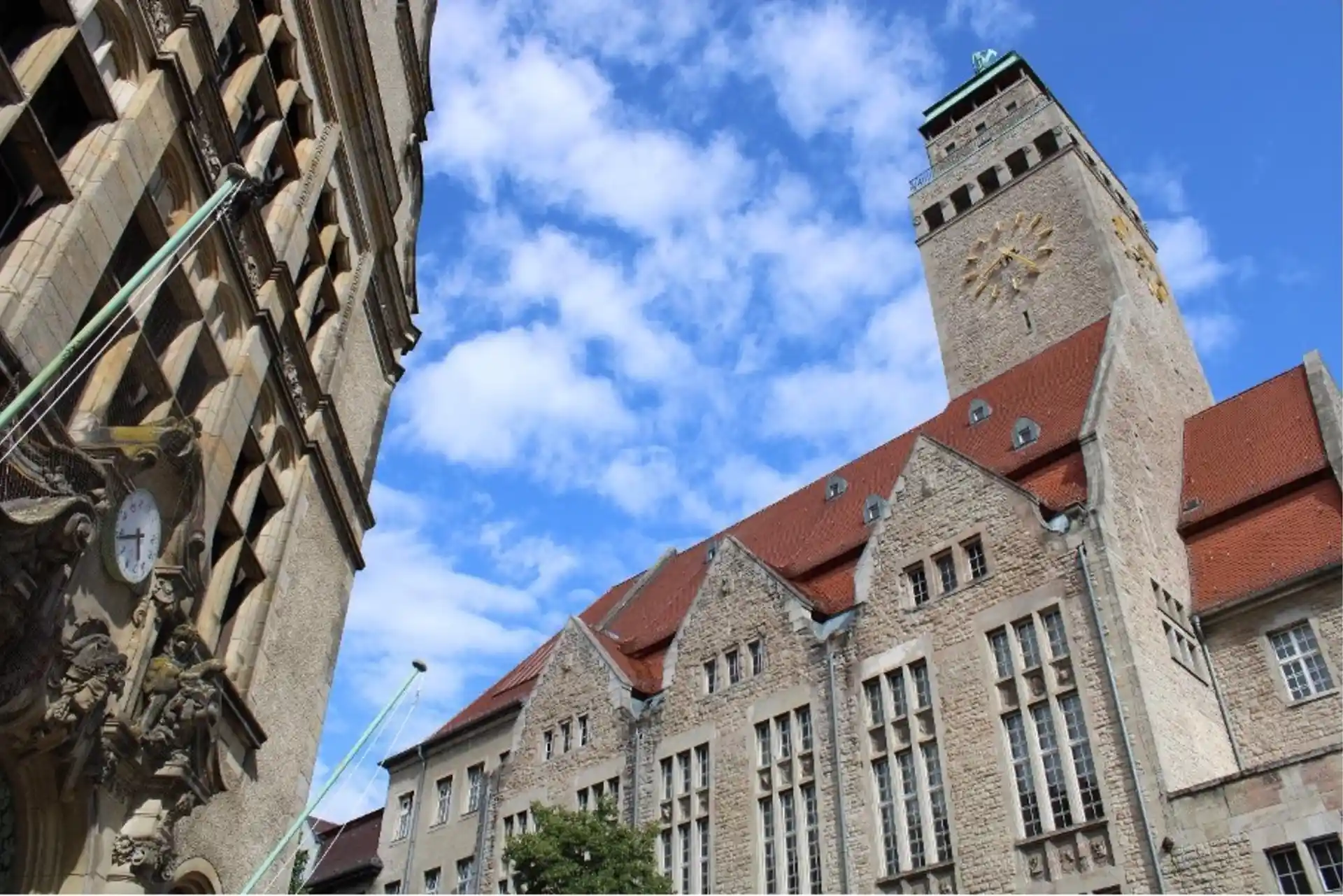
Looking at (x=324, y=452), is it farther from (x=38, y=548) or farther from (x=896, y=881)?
(x=896, y=881)

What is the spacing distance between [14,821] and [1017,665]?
49.2 ft

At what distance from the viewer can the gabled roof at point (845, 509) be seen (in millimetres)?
22688

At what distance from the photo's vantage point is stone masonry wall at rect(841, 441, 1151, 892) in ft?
55.2

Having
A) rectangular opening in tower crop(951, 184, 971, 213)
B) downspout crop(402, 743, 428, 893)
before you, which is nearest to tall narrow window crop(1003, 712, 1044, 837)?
downspout crop(402, 743, 428, 893)

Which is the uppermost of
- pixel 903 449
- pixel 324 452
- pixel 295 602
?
pixel 903 449

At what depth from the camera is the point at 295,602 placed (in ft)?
47.8

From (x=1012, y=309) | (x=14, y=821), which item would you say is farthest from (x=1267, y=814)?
(x=1012, y=309)

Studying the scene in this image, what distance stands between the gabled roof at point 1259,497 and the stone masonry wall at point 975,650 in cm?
368

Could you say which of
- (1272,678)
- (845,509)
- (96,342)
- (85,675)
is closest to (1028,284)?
(845,509)

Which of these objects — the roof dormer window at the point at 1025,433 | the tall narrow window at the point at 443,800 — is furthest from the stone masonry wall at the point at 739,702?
the tall narrow window at the point at 443,800

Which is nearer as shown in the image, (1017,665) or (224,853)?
(224,853)

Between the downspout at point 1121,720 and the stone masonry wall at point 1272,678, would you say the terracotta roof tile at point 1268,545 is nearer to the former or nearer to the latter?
the stone masonry wall at point 1272,678

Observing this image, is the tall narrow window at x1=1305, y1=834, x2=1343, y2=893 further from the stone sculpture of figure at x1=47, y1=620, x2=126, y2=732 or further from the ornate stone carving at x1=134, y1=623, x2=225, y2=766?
the stone sculpture of figure at x1=47, y1=620, x2=126, y2=732

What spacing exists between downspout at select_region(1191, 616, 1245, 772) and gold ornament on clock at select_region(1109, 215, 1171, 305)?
1491cm
